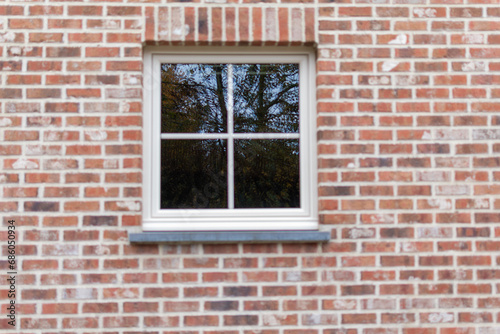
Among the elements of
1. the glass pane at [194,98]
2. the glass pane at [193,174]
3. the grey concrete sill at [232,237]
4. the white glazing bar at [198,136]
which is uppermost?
the glass pane at [194,98]

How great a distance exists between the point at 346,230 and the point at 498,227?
91 centimetres

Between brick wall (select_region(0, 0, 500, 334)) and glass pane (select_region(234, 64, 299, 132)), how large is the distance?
21 cm

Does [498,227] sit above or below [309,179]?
below

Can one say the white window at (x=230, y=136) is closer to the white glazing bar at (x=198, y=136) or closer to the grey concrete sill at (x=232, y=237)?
the white glazing bar at (x=198, y=136)

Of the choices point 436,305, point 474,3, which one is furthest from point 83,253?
point 474,3

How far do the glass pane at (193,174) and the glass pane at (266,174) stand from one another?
0.10 m

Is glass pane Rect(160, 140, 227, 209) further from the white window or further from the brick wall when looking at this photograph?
the brick wall

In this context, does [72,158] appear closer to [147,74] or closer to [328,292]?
[147,74]

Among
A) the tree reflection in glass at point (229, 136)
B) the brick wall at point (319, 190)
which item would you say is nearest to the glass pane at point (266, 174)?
the tree reflection in glass at point (229, 136)

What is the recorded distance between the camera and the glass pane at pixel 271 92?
314 centimetres

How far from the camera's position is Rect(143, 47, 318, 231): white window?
10.0 ft

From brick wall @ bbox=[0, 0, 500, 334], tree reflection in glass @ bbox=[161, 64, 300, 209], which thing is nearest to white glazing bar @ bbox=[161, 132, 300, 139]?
tree reflection in glass @ bbox=[161, 64, 300, 209]

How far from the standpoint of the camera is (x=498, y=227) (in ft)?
9.71

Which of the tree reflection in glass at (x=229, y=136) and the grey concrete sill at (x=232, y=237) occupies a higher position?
the tree reflection in glass at (x=229, y=136)
